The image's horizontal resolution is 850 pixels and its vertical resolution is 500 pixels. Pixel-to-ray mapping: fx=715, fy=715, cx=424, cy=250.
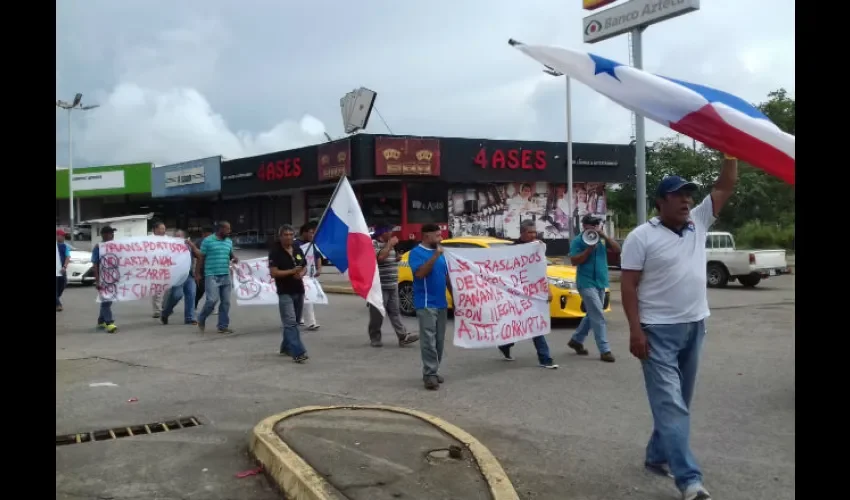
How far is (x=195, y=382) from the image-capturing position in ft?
25.6

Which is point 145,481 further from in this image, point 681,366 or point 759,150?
point 759,150

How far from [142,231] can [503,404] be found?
22800mm

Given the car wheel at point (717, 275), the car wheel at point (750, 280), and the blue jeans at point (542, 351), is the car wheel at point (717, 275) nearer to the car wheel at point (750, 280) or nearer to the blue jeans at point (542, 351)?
the car wheel at point (750, 280)

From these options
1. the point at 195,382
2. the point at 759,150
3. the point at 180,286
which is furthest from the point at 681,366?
the point at 180,286

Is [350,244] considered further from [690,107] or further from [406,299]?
[690,107]

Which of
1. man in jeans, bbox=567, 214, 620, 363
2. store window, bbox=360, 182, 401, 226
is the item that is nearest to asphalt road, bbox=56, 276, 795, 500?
man in jeans, bbox=567, 214, 620, 363

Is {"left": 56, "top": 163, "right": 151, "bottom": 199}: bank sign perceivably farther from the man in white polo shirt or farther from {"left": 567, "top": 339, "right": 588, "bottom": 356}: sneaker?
the man in white polo shirt

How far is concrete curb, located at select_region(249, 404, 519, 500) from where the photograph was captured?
4.19m

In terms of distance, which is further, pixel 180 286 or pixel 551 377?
pixel 180 286

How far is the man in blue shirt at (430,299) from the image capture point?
741cm

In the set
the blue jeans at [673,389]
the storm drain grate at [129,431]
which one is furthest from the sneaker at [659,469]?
the storm drain grate at [129,431]

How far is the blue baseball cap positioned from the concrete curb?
2.01m
